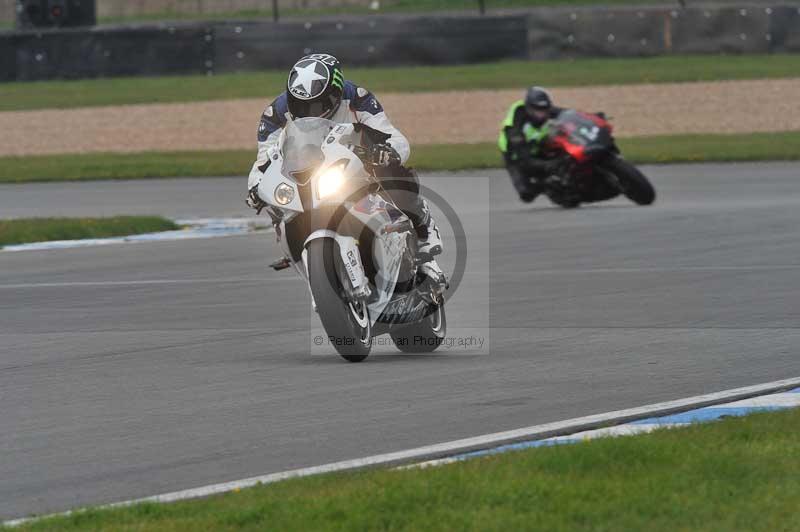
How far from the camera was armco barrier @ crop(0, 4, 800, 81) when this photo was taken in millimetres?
37312

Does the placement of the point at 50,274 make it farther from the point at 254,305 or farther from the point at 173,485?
the point at 173,485

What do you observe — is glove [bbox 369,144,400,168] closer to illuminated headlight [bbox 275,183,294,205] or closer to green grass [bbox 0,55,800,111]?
illuminated headlight [bbox 275,183,294,205]

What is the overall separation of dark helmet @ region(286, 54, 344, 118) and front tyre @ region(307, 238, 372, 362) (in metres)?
0.68

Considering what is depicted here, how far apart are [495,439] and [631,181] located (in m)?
11.6

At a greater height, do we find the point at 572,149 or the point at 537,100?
the point at 537,100

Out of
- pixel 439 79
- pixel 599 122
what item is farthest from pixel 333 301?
pixel 439 79

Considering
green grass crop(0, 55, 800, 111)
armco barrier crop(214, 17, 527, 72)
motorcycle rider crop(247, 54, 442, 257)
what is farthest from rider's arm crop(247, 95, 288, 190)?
armco barrier crop(214, 17, 527, 72)

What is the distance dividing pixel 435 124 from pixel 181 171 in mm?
6601

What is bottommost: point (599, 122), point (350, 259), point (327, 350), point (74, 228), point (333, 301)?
point (74, 228)

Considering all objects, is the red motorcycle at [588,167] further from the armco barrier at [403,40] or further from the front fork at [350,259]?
the armco barrier at [403,40]

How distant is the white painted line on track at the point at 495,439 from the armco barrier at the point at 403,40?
30.4 metres

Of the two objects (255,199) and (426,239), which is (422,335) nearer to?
(426,239)

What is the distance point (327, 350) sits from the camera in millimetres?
9188

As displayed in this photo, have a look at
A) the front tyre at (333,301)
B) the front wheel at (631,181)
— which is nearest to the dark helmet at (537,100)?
the front wheel at (631,181)
